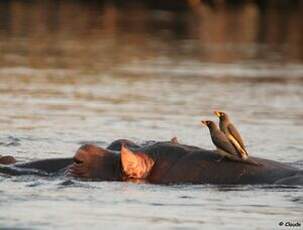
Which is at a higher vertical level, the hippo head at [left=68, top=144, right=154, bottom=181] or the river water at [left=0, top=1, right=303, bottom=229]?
the hippo head at [left=68, top=144, right=154, bottom=181]

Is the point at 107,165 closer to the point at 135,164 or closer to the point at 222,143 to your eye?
the point at 135,164

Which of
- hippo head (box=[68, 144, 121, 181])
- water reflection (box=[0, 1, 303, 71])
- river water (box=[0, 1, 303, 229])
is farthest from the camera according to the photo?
water reflection (box=[0, 1, 303, 71])

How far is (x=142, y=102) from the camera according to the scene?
17.8 meters

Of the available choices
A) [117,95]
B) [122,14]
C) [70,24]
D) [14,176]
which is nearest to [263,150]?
[14,176]

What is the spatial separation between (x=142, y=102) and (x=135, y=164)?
23.2ft

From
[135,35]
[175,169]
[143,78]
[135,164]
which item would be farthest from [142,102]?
[135,35]

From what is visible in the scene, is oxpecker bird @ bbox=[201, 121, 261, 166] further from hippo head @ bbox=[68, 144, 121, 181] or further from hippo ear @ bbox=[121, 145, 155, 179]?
hippo head @ bbox=[68, 144, 121, 181]

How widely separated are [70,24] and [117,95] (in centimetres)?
1620

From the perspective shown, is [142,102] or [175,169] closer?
[175,169]

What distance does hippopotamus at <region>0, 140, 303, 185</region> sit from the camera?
1096cm

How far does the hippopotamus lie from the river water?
157mm

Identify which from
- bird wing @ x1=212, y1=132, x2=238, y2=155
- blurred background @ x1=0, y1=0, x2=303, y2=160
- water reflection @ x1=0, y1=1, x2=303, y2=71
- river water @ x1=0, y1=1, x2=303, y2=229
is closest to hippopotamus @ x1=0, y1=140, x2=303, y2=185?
river water @ x1=0, y1=1, x2=303, y2=229

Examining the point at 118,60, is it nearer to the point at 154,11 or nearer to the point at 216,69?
the point at 216,69

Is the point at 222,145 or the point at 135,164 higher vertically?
the point at 222,145
